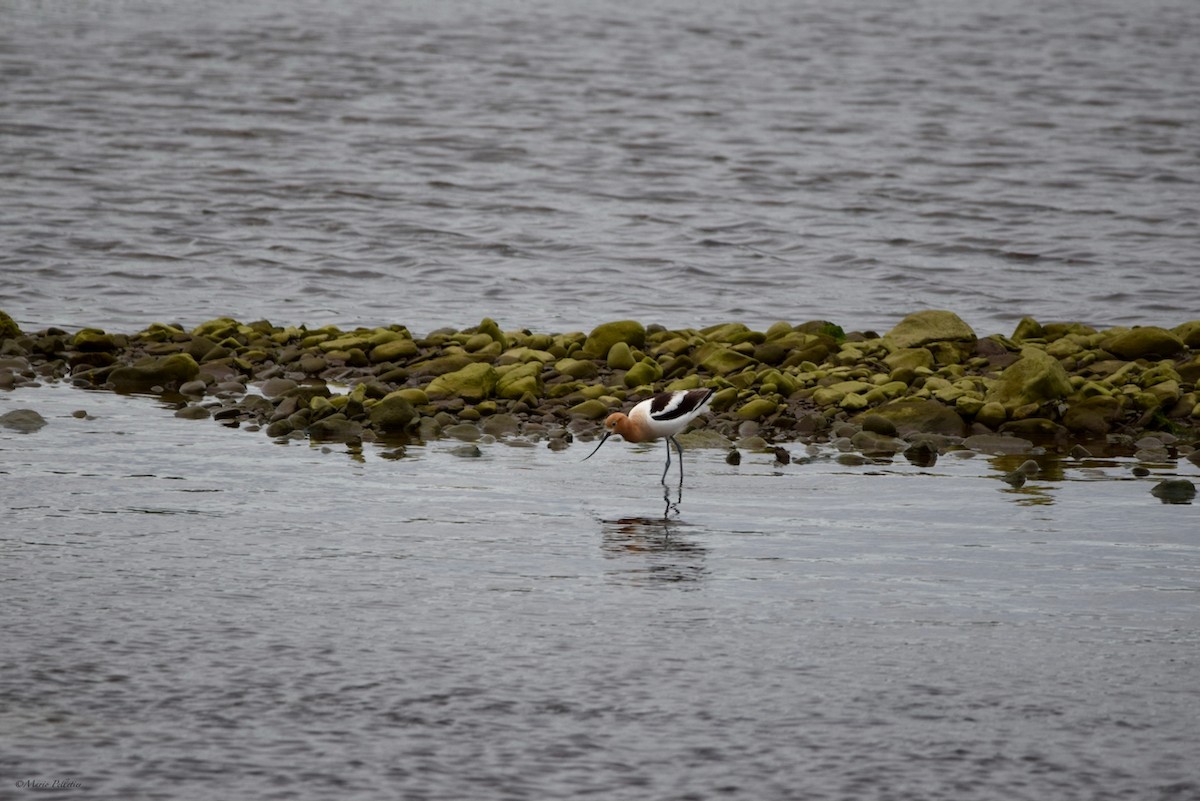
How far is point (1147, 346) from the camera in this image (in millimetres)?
18844

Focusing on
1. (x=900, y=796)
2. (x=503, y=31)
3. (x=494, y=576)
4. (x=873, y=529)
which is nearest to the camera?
(x=900, y=796)

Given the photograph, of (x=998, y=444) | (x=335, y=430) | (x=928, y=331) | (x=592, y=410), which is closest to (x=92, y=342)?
(x=335, y=430)

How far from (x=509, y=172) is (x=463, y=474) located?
2293cm

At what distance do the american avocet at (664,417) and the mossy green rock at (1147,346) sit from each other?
20.8 feet

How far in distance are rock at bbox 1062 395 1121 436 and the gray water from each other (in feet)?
3.71

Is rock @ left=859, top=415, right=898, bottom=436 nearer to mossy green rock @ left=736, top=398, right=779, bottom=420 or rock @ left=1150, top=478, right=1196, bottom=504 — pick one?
mossy green rock @ left=736, top=398, right=779, bottom=420

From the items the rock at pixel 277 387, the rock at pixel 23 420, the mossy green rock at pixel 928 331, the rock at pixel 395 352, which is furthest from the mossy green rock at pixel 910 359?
the rock at pixel 23 420

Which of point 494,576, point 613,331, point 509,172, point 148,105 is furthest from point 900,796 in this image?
point 148,105

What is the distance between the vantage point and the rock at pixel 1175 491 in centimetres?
1380

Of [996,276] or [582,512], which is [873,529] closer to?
[582,512]

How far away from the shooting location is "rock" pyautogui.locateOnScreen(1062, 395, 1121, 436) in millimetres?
16609

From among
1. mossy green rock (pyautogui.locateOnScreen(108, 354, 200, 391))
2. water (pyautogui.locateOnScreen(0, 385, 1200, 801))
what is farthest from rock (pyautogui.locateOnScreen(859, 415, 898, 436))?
mossy green rock (pyautogui.locateOnScreen(108, 354, 200, 391))

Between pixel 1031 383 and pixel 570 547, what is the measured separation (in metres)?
6.71

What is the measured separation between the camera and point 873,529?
12.9 meters
